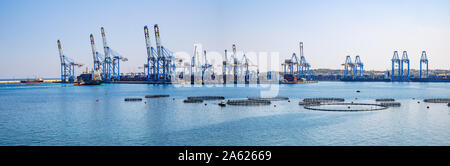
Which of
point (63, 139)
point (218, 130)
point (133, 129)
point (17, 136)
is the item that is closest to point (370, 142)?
point (218, 130)

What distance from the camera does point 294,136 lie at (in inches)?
1159

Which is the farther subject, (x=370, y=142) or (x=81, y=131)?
(x=81, y=131)

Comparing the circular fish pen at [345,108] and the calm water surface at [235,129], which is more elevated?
the circular fish pen at [345,108]

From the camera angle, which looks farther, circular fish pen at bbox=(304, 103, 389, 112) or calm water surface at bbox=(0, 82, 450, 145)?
circular fish pen at bbox=(304, 103, 389, 112)

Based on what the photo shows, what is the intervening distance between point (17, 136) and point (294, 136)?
934 inches

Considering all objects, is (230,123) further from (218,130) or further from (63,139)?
(63,139)

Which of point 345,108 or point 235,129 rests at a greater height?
point 345,108

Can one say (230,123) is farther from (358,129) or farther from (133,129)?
(358,129)

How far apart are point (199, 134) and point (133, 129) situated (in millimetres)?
7193

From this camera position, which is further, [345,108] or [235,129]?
[345,108]

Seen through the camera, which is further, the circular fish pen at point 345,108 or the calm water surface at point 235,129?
the circular fish pen at point 345,108

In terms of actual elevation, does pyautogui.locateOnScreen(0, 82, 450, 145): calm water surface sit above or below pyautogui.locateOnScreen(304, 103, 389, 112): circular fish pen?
below
